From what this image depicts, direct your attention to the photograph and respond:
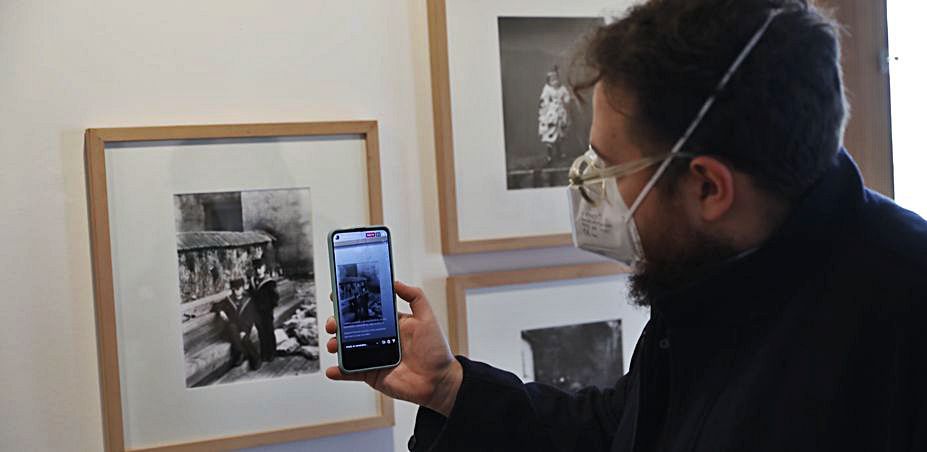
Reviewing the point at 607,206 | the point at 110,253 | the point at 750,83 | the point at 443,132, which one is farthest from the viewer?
the point at 443,132

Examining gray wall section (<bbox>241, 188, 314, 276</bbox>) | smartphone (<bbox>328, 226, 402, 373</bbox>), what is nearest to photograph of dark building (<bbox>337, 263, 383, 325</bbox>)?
smartphone (<bbox>328, 226, 402, 373</bbox>)

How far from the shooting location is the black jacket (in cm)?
83

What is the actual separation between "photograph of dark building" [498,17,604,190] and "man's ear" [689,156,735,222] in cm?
67

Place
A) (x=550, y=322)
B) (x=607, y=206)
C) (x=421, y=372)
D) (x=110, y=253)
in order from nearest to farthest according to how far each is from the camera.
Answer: (x=607, y=206) → (x=421, y=372) → (x=110, y=253) → (x=550, y=322)

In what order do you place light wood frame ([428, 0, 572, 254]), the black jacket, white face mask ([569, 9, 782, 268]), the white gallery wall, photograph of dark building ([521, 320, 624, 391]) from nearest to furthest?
the black jacket → white face mask ([569, 9, 782, 268]) → the white gallery wall → light wood frame ([428, 0, 572, 254]) → photograph of dark building ([521, 320, 624, 391])

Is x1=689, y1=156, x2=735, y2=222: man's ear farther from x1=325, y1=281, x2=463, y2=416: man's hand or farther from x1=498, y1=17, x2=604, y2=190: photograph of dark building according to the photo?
x1=498, y1=17, x2=604, y2=190: photograph of dark building

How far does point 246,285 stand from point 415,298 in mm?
327

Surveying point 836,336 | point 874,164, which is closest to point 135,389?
point 836,336

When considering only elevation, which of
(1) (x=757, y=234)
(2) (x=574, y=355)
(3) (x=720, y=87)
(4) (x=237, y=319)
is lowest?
(2) (x=574, y=355)

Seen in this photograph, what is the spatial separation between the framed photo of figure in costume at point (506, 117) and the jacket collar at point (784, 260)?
0.64 meters

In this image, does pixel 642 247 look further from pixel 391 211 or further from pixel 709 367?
pixel 391 211

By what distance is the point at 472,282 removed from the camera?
1.54m

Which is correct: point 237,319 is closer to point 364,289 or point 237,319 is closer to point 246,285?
point 246,285

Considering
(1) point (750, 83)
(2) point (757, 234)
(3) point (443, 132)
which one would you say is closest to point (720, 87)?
(1) point (750, 83)
